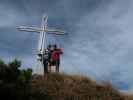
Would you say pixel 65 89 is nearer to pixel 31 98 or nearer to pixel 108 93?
pixel 108 93

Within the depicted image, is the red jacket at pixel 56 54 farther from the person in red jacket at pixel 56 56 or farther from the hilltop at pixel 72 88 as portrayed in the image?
the hilltop at pixel 72 88

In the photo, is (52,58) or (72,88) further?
(52,58)

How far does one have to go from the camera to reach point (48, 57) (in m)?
20.1

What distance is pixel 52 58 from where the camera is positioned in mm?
19531

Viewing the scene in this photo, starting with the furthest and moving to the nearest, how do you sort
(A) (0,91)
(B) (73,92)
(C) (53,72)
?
1. (C) (53,72)
2. (B) (73,92)
3. (A) (0,91)

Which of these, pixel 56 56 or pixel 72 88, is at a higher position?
pixel 56 56

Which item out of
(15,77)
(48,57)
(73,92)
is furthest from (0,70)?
(48,57)

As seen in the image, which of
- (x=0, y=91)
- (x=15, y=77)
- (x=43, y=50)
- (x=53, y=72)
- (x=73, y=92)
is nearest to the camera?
(x=0, y=91)

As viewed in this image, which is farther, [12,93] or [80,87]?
[80,87]

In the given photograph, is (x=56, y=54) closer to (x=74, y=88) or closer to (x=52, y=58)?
(x=52, y=58)

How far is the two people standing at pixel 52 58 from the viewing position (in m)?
19.5

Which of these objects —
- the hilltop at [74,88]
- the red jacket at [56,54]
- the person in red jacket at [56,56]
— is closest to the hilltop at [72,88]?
the hilltop at [74,88]

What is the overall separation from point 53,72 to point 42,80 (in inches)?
58.9

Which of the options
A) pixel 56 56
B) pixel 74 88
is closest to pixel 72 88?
pixel 74 88
